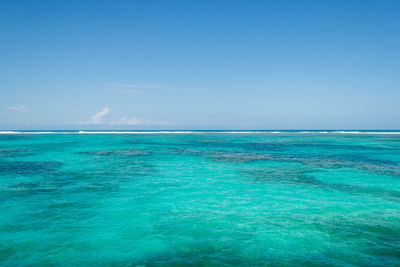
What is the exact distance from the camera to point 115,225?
8742 millimetres

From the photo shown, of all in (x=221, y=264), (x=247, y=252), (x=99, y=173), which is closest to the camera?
(x=221, y=264)

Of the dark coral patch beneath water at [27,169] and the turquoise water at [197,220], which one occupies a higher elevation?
the dark coral patch beneath water at [27,169]

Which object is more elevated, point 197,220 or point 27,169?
point 27,169

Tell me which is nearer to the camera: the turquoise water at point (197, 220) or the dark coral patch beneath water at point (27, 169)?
the turquoise water at point (197, 220)

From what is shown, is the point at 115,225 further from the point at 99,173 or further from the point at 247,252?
the point at 99,173

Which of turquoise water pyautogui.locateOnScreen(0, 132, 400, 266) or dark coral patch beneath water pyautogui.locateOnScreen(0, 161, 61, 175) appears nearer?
turquoise water pyautogui.locateOnScreen(0, 132, 400, 266)

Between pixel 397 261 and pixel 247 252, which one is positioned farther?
pixel 247 252

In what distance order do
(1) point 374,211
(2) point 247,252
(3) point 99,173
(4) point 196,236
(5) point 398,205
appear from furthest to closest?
1. (3) point 99,173
2. (5) point 398,205
3. (1) point 374,211
4. (4) point 196,236
5. (2) point 247,252

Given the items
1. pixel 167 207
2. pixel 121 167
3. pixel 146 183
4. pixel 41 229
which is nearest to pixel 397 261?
pixel 167 207

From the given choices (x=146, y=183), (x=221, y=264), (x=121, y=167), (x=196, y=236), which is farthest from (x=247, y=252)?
(x=121, y=167)

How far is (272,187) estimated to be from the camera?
13766mm

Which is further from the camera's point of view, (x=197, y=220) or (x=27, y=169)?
(x=27, y=169)

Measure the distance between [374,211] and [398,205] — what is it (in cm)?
165

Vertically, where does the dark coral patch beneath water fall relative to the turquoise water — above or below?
above
